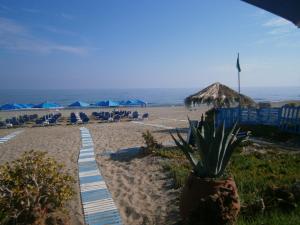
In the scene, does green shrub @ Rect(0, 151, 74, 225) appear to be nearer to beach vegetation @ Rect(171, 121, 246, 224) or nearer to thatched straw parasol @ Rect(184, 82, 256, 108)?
beach vegetation @ Rect(171, 121, 246, 224)

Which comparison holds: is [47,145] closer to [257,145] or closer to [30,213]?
[257,145]

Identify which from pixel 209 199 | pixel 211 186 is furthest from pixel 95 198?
pixel 209 199

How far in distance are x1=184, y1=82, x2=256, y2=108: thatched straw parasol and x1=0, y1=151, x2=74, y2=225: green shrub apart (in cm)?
992

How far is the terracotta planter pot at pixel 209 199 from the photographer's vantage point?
355 cm

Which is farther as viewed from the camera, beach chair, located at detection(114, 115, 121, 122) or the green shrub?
beach chair, located at detection(114, 115, 121, 122)

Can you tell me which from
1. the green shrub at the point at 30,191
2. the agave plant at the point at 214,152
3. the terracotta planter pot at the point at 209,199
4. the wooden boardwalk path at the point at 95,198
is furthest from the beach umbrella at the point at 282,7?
the green shrub at the point at 30,191

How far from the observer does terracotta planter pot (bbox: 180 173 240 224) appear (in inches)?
140

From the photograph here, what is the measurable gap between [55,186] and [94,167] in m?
3.52

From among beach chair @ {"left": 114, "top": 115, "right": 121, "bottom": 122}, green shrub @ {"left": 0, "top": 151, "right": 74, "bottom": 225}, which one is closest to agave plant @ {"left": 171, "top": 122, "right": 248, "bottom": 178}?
green shrub @ {"left": 0, "top": 151, "right": 74, "bottom": 225}

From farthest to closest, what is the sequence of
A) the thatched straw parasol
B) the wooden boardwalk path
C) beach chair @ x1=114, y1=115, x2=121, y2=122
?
beach chair @ x1=114, y1=115, x2=121, y2=122
the thatched straw parasol
the wooden boardwalk path

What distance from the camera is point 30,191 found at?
4375 mm

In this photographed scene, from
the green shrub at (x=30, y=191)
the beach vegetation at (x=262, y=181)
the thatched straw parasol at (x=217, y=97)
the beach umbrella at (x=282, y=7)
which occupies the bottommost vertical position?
the beach vegetation at (x=262, y=181)

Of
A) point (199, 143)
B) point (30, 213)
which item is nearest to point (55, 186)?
point (30, 213)

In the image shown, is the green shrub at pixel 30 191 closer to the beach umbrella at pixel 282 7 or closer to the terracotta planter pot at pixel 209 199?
the terracotta planter pot at pixel 209 199
